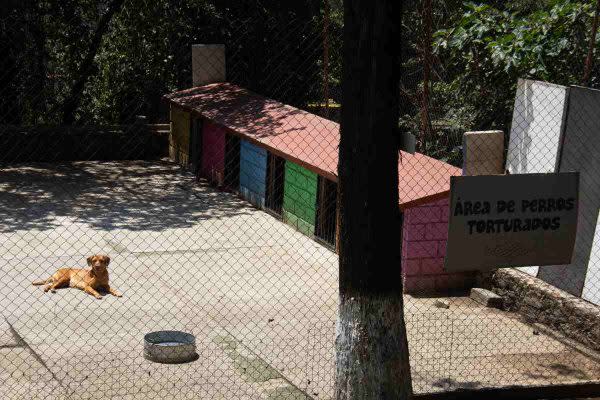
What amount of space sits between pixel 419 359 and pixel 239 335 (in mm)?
2035

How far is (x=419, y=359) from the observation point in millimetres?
10273

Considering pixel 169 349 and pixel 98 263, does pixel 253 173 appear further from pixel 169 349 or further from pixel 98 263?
pixel 169 349

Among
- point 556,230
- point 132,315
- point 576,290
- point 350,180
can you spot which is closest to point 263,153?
point 132,315

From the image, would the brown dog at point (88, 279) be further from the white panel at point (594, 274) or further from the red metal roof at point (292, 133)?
the white panel at point (594, 274)

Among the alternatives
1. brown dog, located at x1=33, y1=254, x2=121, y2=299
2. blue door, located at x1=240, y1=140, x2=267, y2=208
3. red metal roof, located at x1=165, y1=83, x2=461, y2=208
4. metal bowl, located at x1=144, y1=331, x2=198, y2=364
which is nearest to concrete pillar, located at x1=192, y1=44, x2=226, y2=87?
red metal roof, located at x1=165, y1=83, x2=461, y2=208

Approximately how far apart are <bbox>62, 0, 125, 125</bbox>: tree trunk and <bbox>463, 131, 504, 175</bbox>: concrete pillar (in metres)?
9.13

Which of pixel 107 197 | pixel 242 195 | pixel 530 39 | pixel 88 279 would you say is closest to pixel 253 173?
pixel 242 195

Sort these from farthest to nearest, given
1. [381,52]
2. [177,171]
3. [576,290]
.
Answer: [177,171] → [576,290] → [381,52]

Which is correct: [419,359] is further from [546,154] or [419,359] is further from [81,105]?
[81,105]

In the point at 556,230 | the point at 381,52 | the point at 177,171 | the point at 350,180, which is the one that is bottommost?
the point at 177,171

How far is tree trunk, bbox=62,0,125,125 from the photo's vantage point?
64.8 ft

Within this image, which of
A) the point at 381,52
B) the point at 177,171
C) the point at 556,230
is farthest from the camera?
the point at 177,171

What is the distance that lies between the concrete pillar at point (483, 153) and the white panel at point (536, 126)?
0.15 m

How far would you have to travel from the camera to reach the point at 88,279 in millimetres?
12523
